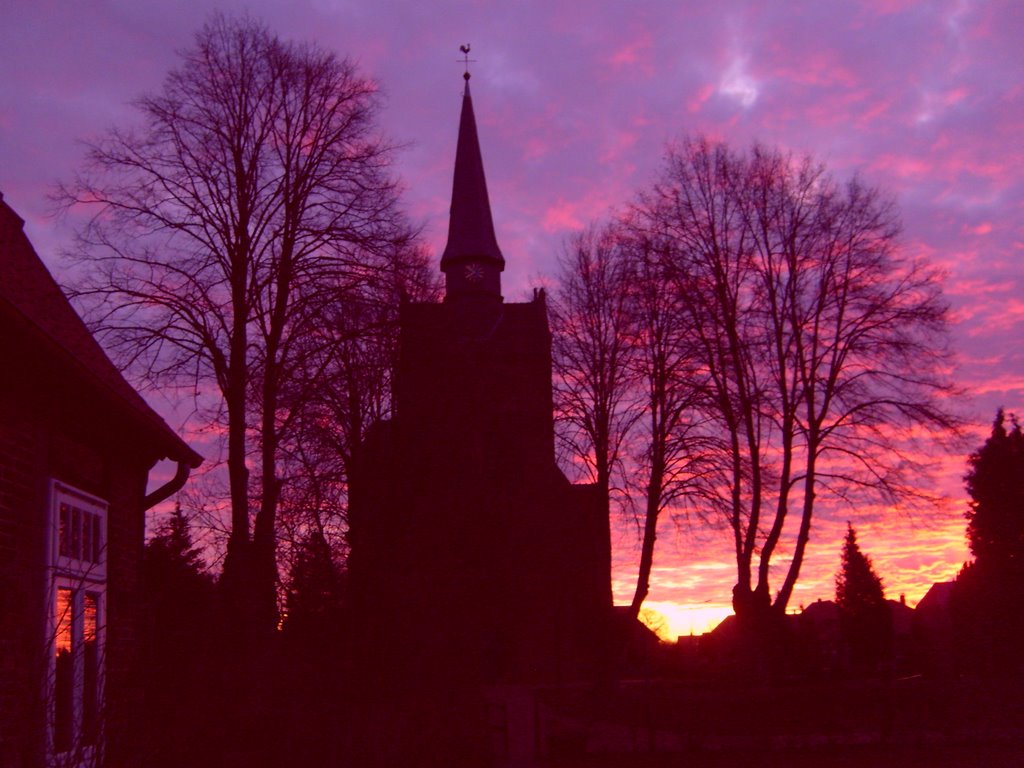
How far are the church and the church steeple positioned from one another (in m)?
0.06

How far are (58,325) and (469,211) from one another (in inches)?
1454

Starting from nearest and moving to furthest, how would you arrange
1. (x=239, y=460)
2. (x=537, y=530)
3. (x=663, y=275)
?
(x=239, y=460)
(x=663, y=275)
(x=537, y=530)

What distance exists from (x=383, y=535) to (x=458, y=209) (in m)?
22.1

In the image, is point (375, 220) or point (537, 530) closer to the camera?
point (375, 220)

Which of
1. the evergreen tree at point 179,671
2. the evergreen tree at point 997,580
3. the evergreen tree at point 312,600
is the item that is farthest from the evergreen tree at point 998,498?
the evergreen tree at point 179,671

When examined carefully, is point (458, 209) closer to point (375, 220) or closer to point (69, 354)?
point (375, 220)

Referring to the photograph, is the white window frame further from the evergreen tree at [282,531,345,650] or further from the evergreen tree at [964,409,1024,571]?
the evergreen tree at [964,409,1024,571]

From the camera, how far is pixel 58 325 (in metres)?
10.3

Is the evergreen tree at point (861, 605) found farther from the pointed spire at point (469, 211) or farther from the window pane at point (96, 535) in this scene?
the window pane at point (96, 535)

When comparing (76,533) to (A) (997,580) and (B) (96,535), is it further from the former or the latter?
(A) (997,580)

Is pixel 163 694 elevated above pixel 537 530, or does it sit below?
below

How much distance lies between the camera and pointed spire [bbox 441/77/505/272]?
4597 centimetres

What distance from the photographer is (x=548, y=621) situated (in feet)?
127

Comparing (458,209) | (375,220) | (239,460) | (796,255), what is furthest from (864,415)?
(458,209)
